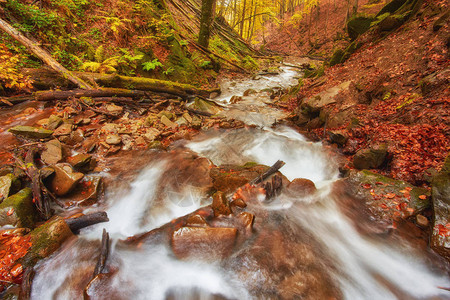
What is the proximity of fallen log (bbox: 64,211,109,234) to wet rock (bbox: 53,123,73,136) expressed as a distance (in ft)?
10.1

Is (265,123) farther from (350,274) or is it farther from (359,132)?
(350,274)

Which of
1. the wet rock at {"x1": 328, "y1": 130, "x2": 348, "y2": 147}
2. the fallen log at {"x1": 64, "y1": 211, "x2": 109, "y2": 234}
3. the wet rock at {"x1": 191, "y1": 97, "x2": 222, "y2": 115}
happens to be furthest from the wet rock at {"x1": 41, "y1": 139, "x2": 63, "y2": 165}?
the wet rock at {"x1": 328, "y1": 130, "x2": 348, "y2": 147}

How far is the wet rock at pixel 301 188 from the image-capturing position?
163 inches

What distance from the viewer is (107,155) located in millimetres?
5035

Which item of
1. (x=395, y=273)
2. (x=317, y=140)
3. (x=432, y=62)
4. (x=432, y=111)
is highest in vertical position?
(x=432, y=62)

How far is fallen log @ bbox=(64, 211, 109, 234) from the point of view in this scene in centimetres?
303

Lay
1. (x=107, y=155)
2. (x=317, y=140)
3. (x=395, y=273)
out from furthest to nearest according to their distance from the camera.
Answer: (x=317, y=140) → (x=107, y=155) → (x=395, y=273)

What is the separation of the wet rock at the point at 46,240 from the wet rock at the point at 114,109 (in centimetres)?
440

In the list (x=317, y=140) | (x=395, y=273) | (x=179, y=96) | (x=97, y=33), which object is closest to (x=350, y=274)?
(x=395, y=273)

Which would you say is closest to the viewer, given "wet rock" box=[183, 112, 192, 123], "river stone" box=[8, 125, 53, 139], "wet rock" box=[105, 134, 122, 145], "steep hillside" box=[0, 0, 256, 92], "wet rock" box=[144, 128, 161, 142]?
"river stone" box=[8, 125, 53, 139]

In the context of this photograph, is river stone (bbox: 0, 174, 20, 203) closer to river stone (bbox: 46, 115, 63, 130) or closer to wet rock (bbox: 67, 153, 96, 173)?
wet rock (bbox: 67, 153, 96, 173)

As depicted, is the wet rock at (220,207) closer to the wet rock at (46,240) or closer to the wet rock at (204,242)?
the wet rock at (204,242)

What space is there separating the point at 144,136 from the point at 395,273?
6491 mm

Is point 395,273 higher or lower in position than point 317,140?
lower
